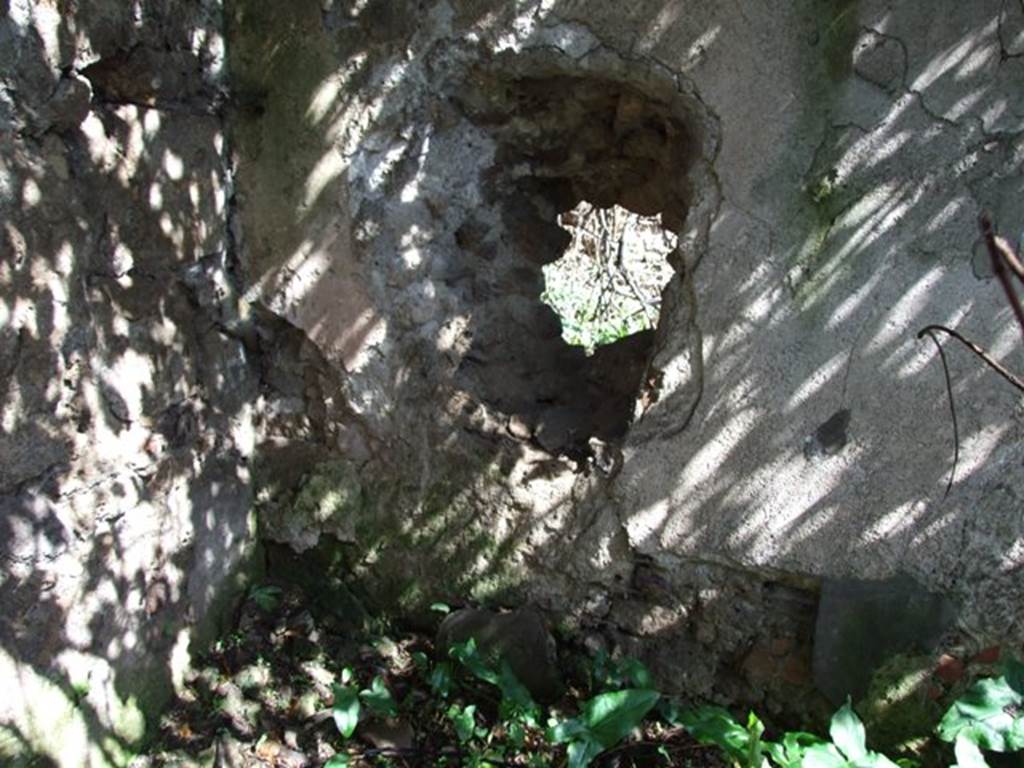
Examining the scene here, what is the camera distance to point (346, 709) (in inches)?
85.8

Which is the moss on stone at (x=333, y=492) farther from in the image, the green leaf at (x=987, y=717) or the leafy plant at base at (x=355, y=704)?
A: the green leaf at (x=987, y=717)

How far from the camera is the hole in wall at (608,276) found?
496cm

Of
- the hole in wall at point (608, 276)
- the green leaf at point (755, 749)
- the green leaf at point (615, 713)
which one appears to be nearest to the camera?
the green leaf at point (755, 749)

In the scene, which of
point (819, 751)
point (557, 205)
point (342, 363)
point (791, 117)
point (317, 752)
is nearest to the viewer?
point (819, 751)

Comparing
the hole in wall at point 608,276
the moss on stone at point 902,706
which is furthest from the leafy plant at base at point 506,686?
the hole in wall at point 608,276

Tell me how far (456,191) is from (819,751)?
158 cm

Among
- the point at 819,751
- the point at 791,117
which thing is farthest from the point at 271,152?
the point at 819,751

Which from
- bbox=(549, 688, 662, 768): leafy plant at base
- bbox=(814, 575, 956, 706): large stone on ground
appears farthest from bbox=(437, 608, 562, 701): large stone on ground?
bbox=(814, 575, 956, 706): large stone on ground

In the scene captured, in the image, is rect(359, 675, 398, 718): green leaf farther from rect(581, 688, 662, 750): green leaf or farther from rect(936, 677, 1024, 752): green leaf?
rect(936, 677, 1024, 752): green leaf

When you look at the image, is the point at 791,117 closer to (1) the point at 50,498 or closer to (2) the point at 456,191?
(2) the point at 456,191

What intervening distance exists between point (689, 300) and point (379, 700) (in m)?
1.21

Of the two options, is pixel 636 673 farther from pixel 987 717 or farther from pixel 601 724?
pixel 987 717

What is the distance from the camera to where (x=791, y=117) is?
6.56 ft

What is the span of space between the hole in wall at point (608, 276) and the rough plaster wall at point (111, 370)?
8.84 ft
